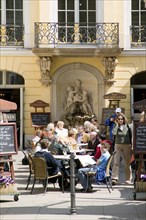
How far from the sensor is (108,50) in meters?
28.2

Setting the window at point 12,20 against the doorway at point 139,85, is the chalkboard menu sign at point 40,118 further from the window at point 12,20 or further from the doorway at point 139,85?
the doorway at point 139,85

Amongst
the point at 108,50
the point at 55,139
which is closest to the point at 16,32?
the point at 108,50

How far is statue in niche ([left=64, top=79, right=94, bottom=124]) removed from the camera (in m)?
29.1

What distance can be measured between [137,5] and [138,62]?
2647mm

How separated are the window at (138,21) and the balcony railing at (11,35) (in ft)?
16.7

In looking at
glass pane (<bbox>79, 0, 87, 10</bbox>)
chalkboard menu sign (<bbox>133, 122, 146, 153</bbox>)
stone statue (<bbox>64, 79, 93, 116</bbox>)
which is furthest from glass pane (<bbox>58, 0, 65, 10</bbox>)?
chalkboard menu sign (<bbox>133, 122, 146, 153</bbox>)

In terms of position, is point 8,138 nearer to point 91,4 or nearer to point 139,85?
point 139,85

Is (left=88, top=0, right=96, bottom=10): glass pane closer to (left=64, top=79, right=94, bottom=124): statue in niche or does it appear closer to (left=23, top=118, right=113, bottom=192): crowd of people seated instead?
(left=64, top=79, right=94, bottom=124): statue in niche

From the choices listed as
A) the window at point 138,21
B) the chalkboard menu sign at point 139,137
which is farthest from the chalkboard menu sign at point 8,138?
the window at point 138,21

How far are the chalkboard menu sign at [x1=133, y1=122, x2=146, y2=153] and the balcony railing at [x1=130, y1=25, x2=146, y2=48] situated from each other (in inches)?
574

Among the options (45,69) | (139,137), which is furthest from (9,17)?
(139,137)

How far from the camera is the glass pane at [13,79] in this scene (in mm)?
29594

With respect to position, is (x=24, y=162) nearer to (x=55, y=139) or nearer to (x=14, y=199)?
(x=55, y=139)

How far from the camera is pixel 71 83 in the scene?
97.6 ft
